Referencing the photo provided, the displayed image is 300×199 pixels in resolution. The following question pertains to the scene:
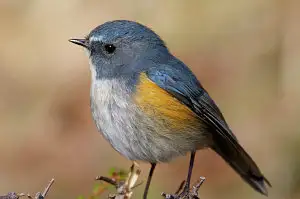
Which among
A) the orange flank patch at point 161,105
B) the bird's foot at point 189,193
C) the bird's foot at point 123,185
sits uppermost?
the orange flank patch at point 161,105

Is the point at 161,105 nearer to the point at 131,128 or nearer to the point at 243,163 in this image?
the point at 131,128

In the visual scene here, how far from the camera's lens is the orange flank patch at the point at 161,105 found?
4.55 metres

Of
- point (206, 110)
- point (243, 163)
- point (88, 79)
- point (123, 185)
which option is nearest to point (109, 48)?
point (206, 110)

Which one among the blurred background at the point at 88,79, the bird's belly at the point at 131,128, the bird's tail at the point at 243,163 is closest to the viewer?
the bird's belly at the point at 131,128

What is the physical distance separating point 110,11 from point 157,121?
3.99 meters

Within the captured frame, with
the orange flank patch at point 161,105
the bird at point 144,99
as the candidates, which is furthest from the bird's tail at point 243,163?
the orange flank patch at point 161,105

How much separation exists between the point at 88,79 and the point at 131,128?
393 cm

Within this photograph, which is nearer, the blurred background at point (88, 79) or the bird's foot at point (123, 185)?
the bird's foot at point (123, 185)

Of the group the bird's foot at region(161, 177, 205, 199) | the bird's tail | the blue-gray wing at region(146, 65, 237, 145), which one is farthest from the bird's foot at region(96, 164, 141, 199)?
the bird's tail

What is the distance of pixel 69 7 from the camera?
26.7 feet

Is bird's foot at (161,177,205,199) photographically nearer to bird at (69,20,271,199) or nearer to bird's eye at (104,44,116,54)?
bird at (69,20,271,199)

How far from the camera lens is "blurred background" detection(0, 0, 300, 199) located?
7.42 m

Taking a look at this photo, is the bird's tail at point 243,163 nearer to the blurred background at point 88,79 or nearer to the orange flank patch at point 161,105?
the orange flank patch at point 161,105

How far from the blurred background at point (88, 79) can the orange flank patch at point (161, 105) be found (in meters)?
2.56
